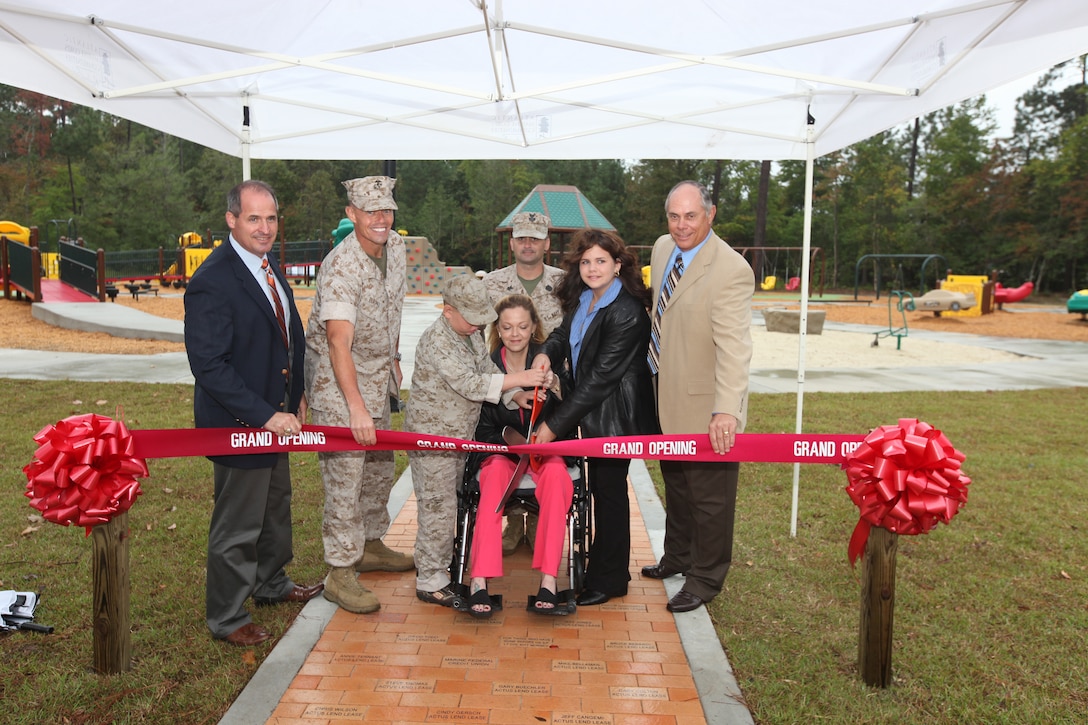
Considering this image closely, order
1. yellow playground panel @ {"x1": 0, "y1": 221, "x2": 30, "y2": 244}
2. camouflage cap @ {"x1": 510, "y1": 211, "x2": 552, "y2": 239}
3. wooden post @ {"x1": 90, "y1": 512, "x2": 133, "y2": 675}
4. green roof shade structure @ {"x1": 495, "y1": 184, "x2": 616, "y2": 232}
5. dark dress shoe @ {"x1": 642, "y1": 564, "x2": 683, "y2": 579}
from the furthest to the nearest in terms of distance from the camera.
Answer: green roof shade structure @ {"x1": 495, "y1": 184, "x2": 616, "y2": 232}, yellow playground panel @ {"x1": 0, "y1": 221, "x2": 30, "y2": 244}, camouflage cap @ {"x1": 510, "y1": 211, "x2": 552, "y2": 239}, dark dress shoe @ {"x1": 642, "y1": 564, "x2": 683, "y2": 579}, wooden post @ {"x1": 90, "y1": 512, "x2": 133, "y2": 675}

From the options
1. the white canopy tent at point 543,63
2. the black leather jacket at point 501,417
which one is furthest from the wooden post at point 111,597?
the white canopy tent at point 543,63

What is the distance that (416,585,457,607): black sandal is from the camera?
423cm

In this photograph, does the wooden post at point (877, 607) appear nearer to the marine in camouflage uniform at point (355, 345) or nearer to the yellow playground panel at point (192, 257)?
the marine in camouflage uniform at point (355, 345)

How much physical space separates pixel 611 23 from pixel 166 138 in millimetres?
70092

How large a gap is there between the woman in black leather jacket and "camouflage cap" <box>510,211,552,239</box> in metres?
0.62

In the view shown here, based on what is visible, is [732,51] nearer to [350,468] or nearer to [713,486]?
[713,486]

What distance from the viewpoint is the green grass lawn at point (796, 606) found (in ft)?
11.0

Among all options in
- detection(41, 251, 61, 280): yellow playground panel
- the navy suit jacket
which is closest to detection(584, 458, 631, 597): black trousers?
the navy suit jacket

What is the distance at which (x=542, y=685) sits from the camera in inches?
137

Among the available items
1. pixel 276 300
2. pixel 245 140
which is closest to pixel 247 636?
pixel 276 300

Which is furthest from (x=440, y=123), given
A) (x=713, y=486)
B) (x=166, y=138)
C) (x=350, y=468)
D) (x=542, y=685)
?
(x=166, y=138)

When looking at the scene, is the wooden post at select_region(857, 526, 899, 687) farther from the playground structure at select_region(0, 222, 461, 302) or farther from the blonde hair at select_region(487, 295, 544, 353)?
the playground structure at select_region(0, 222, 461, 302)

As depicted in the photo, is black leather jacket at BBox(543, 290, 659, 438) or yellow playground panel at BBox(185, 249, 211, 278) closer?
black leather jacket at BBox(543, 290, 659, 438)

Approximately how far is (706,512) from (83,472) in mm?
2876
